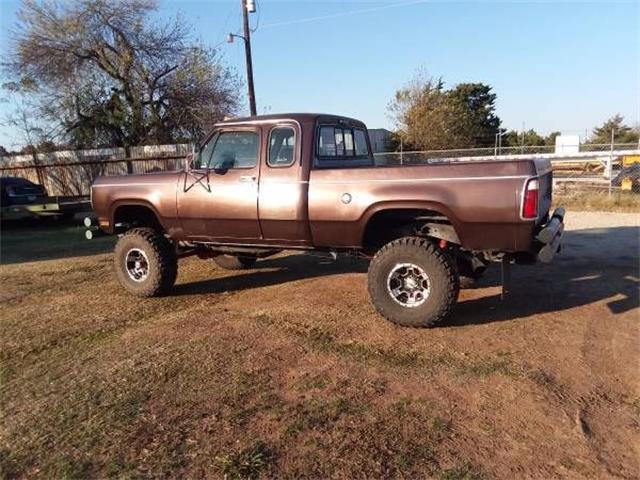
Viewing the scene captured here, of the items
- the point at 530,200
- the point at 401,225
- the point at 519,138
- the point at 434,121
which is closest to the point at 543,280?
the point at 401,225

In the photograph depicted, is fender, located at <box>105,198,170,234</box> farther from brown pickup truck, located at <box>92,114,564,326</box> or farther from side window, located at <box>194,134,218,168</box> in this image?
side window, located at <box>194,134,218,168</box>

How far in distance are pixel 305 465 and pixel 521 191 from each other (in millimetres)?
2833

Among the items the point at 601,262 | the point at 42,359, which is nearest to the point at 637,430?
the point at 42,359

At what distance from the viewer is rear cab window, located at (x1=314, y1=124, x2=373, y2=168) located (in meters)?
6.06

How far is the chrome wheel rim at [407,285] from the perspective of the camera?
5293 millimetres

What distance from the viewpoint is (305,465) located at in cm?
309

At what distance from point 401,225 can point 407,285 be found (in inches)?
27.2

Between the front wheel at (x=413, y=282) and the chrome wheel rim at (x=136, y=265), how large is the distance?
9.60 feet

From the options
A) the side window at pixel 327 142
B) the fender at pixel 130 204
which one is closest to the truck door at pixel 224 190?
the fender at pixel 130 204

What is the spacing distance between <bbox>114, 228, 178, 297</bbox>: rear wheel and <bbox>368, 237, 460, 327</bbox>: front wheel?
2600 mm

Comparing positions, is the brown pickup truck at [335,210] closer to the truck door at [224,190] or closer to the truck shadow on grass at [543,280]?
the truck door at [224,190]

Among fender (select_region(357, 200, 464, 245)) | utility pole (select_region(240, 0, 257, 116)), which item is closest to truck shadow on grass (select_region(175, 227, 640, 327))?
fender (select_region(357, 200, 464, 245))

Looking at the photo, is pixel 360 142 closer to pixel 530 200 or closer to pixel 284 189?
pixel 284 189

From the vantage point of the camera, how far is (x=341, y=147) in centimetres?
659
